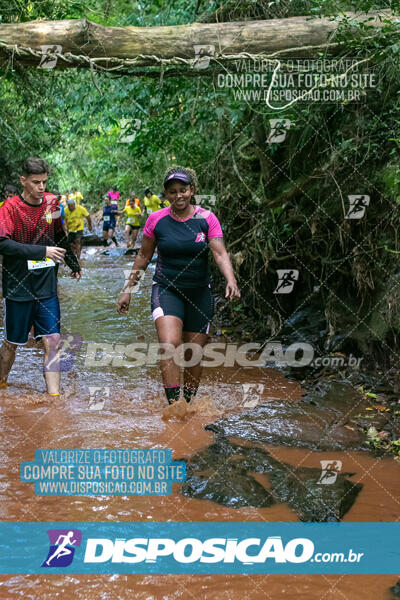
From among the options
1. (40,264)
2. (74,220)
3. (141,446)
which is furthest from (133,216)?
(141,446)

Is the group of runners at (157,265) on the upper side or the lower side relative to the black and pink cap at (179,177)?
lower

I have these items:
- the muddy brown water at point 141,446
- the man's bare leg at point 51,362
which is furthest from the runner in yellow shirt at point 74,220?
the man's bare leg at point 51,362

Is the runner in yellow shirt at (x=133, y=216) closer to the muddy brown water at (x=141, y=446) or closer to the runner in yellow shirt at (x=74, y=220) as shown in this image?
the runner in yellow shirt at (x=74, y=220)

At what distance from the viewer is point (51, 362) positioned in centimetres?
477

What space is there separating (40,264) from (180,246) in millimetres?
1186

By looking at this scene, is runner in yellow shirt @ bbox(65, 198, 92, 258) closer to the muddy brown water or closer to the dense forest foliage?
the dense forest foliage

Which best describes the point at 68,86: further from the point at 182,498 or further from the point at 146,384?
the point at 182,498

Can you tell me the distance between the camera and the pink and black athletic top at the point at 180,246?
4379 millimetres

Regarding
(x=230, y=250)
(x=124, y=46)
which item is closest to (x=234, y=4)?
(x=124, y=46)

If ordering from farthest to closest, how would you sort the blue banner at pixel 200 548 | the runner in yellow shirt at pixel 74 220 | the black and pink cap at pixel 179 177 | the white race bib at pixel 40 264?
the runner in yellow shirt at pixel 74 220
the white race bib at pixel 40 264
the black and pink cap at pixel 179 177
the blue banner at pixel 200 548

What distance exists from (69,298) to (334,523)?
7965 mm

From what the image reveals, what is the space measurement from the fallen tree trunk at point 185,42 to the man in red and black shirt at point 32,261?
143cm

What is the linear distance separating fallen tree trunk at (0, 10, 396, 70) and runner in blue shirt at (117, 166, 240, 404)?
1660 millimetres

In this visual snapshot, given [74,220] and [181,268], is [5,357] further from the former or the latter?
[74,220]
